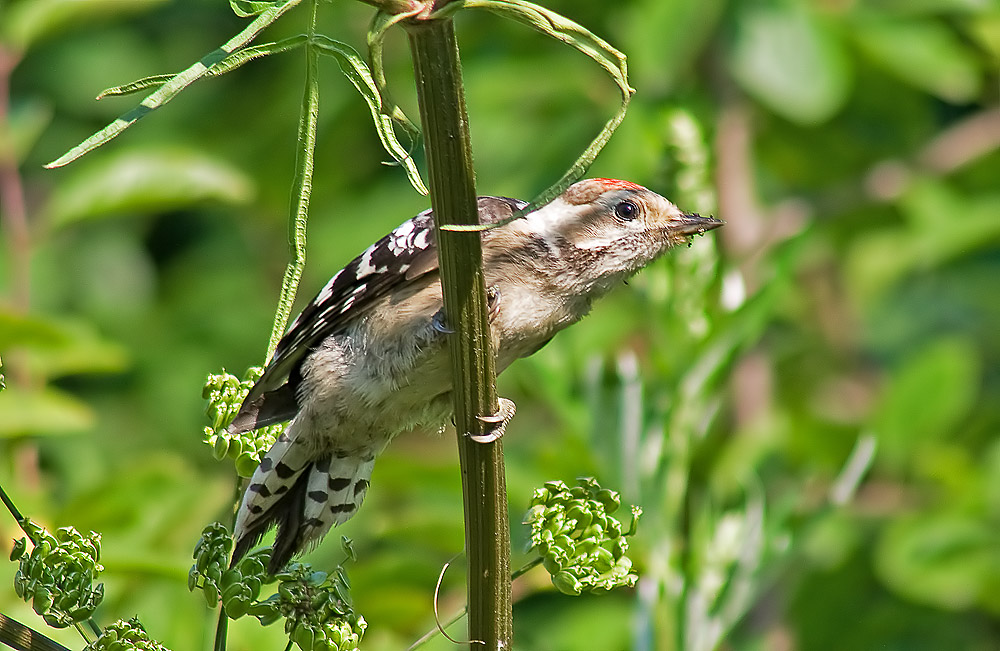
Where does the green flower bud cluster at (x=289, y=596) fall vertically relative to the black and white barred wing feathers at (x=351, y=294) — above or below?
below

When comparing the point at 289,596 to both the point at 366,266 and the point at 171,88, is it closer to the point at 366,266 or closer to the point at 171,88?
the point at 171,88

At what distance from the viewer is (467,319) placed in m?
Answer: 1.65

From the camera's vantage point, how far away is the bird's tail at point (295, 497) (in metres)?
2.54

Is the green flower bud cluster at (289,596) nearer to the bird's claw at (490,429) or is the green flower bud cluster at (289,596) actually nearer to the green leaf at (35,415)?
the bird's claw at (490,429)

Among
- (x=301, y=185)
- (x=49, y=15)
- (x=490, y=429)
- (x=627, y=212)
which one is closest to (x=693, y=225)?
(x=627, y=212)

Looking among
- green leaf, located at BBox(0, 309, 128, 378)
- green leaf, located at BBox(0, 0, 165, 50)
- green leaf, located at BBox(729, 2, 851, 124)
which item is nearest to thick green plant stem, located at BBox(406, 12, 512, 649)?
green leaf, located at BBox(0, 309, 128, 378)

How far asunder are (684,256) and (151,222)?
209 inches

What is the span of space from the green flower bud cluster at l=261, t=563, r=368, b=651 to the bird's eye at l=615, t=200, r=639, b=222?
48.4 inches

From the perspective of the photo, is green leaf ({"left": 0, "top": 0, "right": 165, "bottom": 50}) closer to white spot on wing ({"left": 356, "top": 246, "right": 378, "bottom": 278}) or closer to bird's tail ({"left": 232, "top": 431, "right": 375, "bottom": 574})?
white spot on wing ({"left": 356, "top": 246, "right": 378, "bottom": 278})

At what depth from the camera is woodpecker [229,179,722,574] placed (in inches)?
103

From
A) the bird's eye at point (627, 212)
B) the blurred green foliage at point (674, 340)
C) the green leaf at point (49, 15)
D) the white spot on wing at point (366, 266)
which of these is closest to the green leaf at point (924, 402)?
the blurred green foliage at point (674, 340)

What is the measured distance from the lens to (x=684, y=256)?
2918 millimetres

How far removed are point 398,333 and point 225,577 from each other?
96 centimetres

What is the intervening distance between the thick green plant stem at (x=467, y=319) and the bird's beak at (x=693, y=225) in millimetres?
1149
